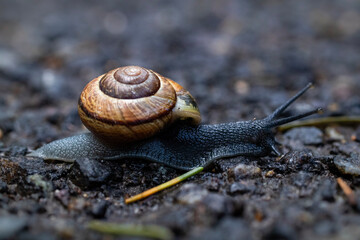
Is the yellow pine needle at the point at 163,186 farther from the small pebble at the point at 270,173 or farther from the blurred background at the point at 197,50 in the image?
the blurred background at the point at 197,50

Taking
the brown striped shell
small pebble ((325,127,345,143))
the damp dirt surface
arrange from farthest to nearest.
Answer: small pebble ((325,127,345,143)) < the brown striped shell < the damp dirt surface

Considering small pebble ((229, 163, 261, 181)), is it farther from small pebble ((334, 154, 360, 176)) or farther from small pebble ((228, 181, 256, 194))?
small pebble ((334, 154, 360, 176))

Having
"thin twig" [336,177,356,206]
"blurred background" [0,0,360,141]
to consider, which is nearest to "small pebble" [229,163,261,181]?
"thin twig" [336,177,356,206]

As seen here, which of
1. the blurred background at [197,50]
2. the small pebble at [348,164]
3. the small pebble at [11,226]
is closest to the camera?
the small pebble at [11,226]

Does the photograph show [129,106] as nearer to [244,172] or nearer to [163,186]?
[163,186]

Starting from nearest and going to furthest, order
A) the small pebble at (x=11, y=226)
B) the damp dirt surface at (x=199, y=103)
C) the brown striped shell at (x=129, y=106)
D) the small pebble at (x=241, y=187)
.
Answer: the small pebble at (x=11, y=226) < the damp dirt surface at (x=199, y=103) < the small pebble at (x=241, y=187) < the brown striped shell at (x=129, y=106)

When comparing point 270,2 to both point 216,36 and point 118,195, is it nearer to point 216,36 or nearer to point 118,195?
point 216,36

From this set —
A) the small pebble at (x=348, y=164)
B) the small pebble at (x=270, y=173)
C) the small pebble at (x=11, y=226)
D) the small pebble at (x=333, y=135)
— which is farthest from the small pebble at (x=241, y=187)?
the small pebble at (x=11, y=226)
